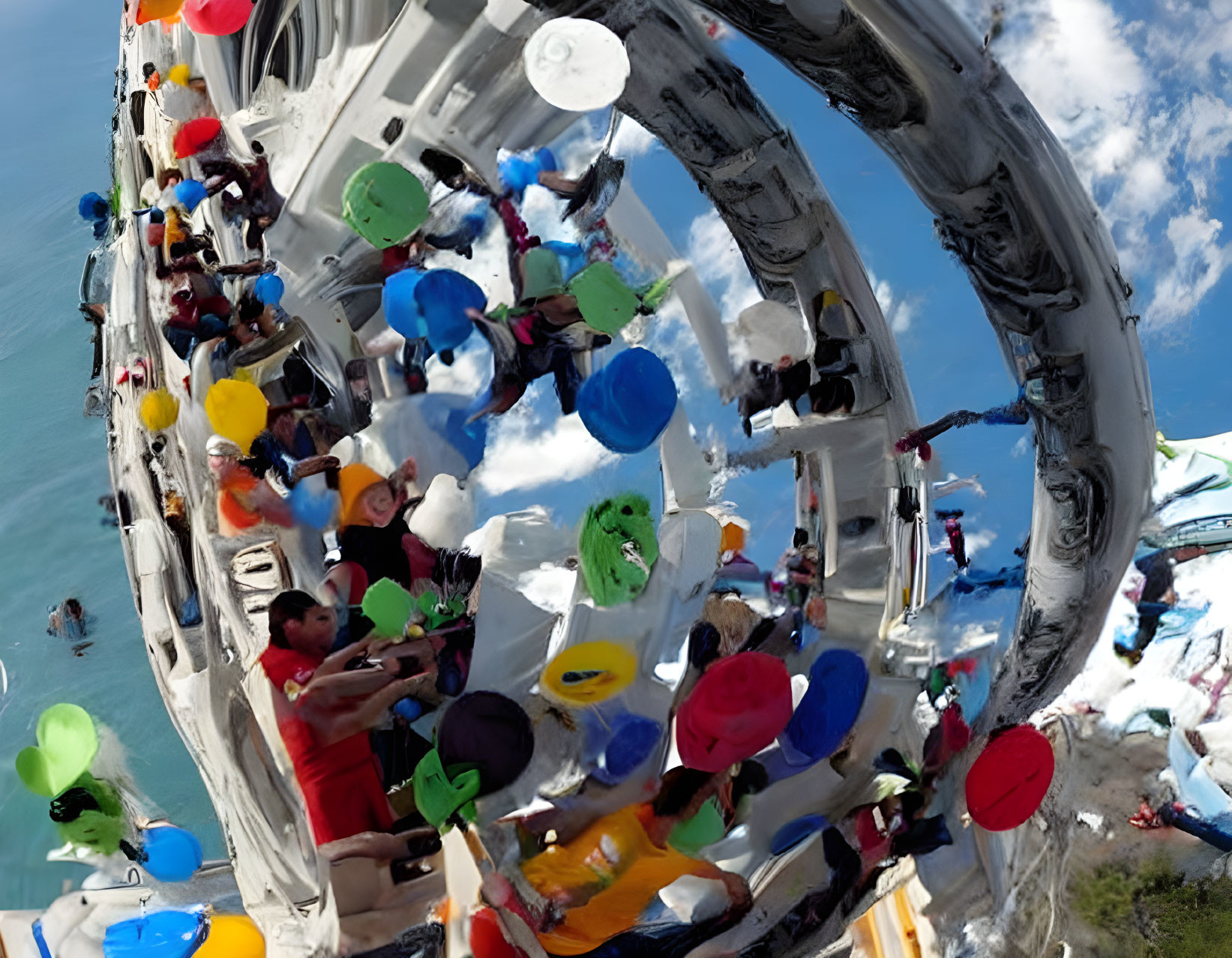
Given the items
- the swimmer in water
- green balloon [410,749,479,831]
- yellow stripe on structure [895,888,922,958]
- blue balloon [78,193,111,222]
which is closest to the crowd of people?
green balloon [410,749,479,831]

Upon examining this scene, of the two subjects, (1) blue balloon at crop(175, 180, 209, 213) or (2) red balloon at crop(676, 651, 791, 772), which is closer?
(2) red balloon at crop(676, 651, 791, 772)

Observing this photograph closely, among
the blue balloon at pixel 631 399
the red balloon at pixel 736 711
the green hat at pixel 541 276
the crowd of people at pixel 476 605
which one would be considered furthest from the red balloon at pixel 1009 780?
the green hat at pixel 541 276

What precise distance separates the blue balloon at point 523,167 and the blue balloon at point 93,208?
0.85 meters

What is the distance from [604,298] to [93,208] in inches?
40.6

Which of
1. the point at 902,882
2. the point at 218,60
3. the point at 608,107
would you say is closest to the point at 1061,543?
the point at 902,882

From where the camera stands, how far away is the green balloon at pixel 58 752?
1177 mm

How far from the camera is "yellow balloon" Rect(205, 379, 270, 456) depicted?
1386mm

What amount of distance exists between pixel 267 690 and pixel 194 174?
860 mm

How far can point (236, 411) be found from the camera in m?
1.39

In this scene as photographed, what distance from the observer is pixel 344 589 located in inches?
51.8

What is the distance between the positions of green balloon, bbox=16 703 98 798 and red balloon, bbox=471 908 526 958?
1.72ft

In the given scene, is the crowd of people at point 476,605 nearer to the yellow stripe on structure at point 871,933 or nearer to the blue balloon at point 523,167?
the blue balloon at point 523,167

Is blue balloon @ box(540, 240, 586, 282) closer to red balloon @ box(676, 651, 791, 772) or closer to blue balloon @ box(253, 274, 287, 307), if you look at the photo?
blue balloon @ box(253, 274, 287, 307)

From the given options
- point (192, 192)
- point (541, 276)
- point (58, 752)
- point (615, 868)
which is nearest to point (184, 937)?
point (58, 752)
